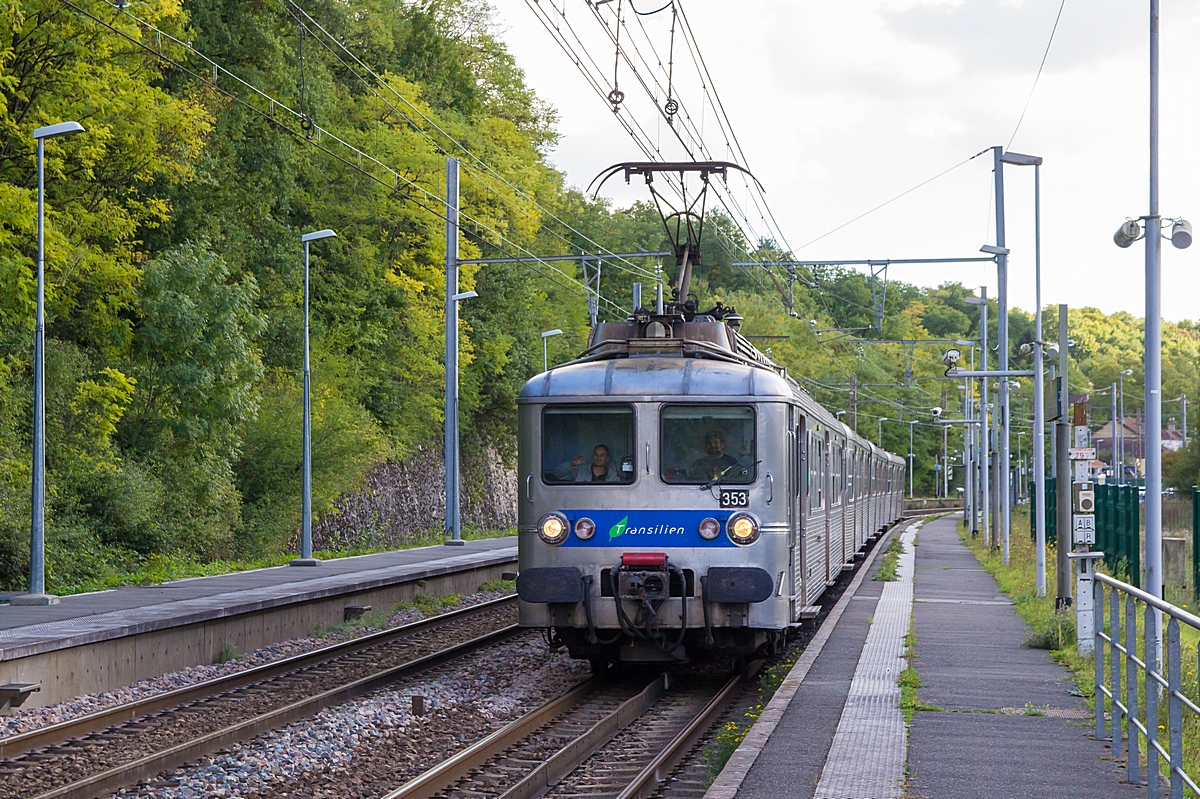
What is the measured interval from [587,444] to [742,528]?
5.06ft

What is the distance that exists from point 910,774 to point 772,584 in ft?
11.9

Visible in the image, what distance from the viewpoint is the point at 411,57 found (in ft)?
159

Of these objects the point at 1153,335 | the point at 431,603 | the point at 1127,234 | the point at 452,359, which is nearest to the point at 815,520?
the point at 1153,335

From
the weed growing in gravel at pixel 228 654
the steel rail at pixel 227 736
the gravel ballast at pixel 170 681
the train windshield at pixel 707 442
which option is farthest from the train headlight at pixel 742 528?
the weed growing in gravel at pixel 228 654

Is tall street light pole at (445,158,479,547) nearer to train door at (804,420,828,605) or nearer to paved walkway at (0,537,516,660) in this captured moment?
paved walkway at (0,537,516,660)

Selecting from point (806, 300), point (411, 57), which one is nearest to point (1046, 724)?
point (411, 57)

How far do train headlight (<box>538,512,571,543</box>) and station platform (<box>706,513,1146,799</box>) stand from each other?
2.21 metres

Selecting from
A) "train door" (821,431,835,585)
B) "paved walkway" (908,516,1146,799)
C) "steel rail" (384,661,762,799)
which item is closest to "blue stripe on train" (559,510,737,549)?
"steel rail" (384,661,762,799)

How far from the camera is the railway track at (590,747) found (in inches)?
353

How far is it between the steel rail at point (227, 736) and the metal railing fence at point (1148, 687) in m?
6.05

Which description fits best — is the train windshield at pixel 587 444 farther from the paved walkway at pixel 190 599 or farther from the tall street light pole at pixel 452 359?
the tall street light pole at pixel 452 359

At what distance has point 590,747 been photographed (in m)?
10.4

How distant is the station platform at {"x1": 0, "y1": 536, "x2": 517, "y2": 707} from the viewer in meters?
13.0

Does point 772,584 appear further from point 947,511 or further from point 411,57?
point 947,511
